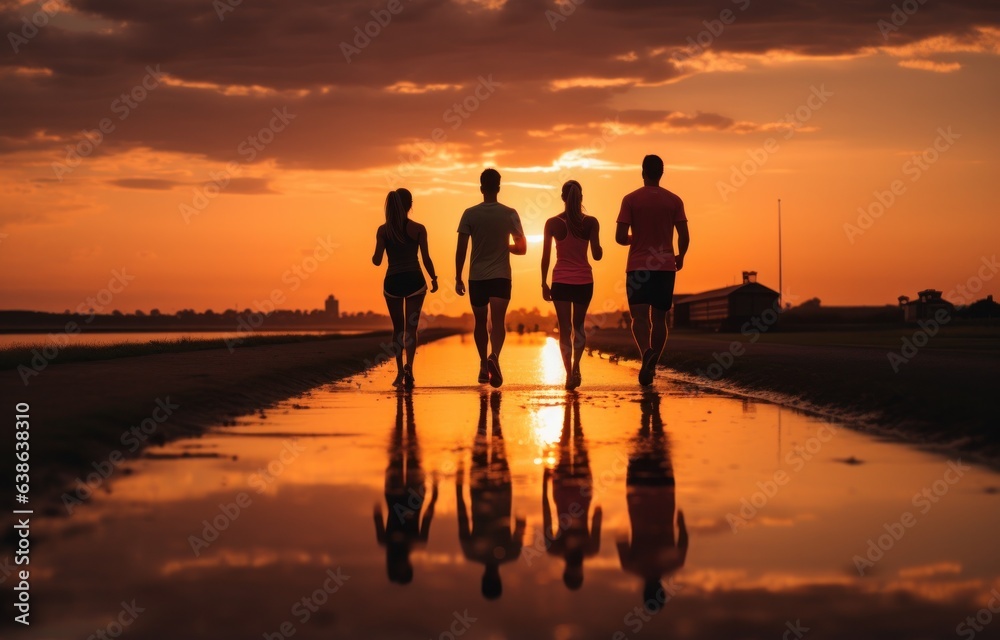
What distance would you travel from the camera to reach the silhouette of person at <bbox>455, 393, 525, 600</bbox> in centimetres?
486

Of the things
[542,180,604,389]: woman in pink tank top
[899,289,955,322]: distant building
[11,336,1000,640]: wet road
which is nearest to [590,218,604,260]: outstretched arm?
[542,180,604,389]: woman in pink tank top

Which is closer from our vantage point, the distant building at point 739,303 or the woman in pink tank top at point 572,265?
the woman in pink tank top at point 572,265

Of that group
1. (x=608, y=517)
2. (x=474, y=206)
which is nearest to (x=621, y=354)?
(x=474, y=206)

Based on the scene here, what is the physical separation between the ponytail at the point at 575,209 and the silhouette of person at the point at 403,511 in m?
7.06

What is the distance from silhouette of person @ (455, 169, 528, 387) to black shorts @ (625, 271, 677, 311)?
6.16ft

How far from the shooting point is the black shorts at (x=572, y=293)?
1581 centimetres

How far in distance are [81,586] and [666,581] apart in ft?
7.74

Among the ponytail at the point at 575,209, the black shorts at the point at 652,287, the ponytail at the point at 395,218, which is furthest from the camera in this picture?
the ponytail at the point at 395,218

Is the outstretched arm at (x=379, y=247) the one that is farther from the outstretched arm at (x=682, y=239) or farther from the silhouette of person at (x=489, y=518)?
the silhouette of person at (x=489, y=518)

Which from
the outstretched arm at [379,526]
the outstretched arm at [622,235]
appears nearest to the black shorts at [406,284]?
the outstretched arm at [622,235]

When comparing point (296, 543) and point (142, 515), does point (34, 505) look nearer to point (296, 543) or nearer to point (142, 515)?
point (142, 515)

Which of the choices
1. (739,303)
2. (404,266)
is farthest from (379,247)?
(739,303)

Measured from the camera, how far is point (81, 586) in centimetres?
438

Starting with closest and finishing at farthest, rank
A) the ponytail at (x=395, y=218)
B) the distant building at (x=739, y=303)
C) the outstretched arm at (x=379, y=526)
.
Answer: the outstretched arm at (x=379, y=526) → the ponytail at (x=395, y=218) → the distant building at (x=739, y=303)
